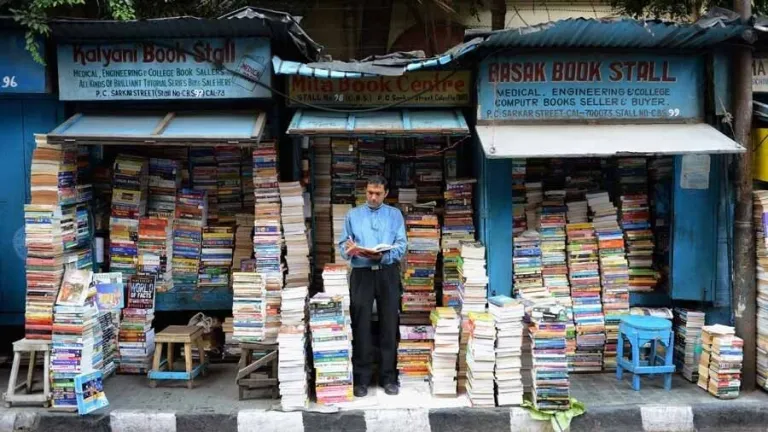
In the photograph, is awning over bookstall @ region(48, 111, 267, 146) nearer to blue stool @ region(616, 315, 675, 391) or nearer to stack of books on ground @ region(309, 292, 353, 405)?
stack of books on ground @ region(309, 292, 353, 405)

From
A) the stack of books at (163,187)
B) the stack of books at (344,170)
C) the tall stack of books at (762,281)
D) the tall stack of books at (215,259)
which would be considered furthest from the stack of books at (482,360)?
the stack of books at (163,187)

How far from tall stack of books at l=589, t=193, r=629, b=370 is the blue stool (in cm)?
37

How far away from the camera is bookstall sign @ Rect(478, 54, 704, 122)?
6.40 m

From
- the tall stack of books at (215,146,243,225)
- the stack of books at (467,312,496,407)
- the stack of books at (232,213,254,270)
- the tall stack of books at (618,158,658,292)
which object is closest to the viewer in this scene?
the stack of books at (467,312,496,407)

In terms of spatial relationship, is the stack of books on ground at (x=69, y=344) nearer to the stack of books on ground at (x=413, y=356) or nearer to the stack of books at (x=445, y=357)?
the stack of books on ground at (x=413, y=356)

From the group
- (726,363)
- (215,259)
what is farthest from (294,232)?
(726,363)

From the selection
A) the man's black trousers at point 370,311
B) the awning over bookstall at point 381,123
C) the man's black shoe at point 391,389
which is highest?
the awning over bookstall at point 381,123

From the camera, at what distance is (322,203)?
7293 mm

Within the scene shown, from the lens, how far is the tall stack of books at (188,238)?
23.7 feet

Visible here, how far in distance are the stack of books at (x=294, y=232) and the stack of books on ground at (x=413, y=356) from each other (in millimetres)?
1376

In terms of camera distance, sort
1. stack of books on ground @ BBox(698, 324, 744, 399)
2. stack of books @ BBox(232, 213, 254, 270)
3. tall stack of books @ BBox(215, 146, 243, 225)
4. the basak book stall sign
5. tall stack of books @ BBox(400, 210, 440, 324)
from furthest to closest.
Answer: tall stack of books @ BBox(215, 146, 243, 225), stack of books @ BBox(232, 213, 254, 270), tall stack of books @ BBox(400, 210, 440, 324), the basak book stall sign, stack of books on ground @ BBox(698, 324, 744, 399)

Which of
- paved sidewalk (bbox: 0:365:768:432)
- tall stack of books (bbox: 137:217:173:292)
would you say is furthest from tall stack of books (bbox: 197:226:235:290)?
paved sidewalk (bbox: 0:365:768:432)

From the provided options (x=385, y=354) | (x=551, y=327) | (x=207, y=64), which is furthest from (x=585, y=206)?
(x=207, y=64)

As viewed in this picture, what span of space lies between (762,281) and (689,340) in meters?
0.92
